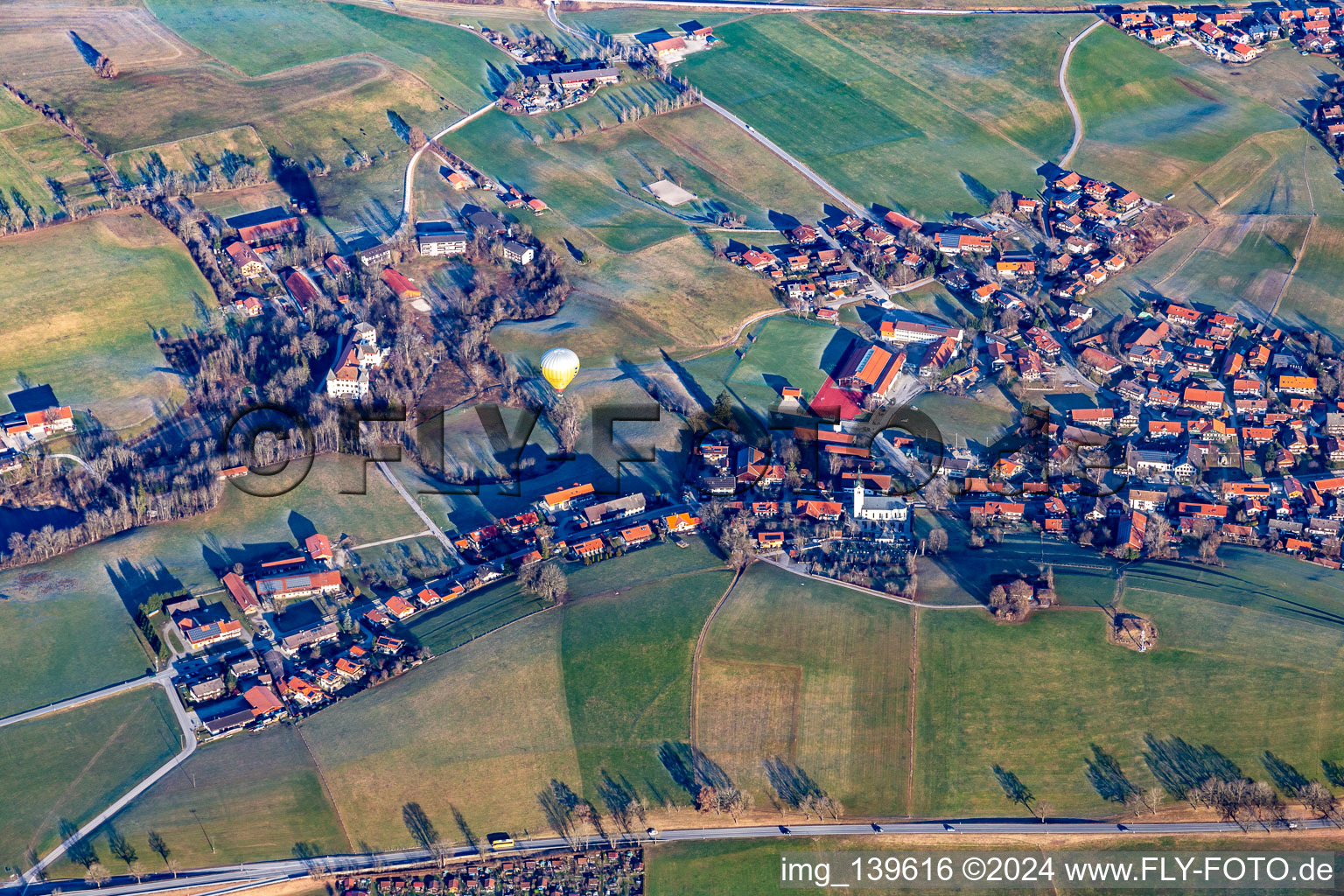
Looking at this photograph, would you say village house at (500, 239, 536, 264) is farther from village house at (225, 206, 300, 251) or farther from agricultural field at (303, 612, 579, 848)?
agricultural field at (303, 612, 579, 848)

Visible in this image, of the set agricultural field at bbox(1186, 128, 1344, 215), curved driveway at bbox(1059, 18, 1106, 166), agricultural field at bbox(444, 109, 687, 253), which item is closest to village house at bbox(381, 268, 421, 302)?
agricultural field at bbox(444, 109, 687, 253)

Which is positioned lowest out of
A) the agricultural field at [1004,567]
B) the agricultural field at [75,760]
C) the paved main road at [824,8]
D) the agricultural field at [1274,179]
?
the agricultural field at [75,760]

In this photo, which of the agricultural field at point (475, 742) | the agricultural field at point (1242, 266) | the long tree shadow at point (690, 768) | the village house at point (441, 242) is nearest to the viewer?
the agricultural field at point (475, 742)

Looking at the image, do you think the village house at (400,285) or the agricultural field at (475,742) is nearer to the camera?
the agricultural field at (475,742)

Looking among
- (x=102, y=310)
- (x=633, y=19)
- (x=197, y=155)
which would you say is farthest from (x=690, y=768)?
(x=633, y=19)

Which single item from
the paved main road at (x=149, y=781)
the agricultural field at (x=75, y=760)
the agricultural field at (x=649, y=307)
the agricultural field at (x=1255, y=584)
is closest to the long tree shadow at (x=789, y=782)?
the agricultural field at (x=1255, y=584)

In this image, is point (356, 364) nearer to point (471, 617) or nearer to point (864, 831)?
point (471, 617)

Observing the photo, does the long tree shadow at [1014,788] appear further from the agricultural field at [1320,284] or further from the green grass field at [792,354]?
the agricultural field at [1320,284]

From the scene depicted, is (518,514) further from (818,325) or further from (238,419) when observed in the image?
(818,325)
